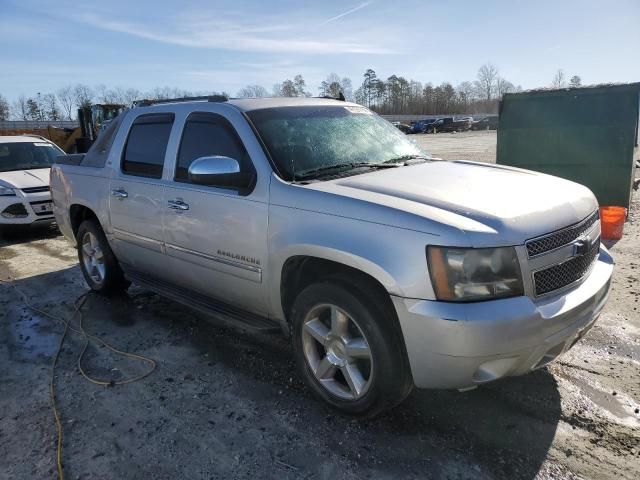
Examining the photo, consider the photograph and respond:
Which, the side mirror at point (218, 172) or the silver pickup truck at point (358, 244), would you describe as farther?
the side mirror at point (218, 172)

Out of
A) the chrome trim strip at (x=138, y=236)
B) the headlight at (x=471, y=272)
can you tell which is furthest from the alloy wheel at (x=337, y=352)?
the chrome trim strip at (x=138, y=236)

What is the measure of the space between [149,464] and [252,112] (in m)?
2.41

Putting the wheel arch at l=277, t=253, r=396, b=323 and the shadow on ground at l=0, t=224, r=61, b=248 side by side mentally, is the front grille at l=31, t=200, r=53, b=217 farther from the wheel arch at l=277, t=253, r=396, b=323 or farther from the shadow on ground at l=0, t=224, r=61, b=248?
the wheel arch at l=277, t=253, r=396, b=323

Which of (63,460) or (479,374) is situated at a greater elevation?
(479,374)

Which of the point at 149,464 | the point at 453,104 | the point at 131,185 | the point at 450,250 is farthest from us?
the point at 453,104

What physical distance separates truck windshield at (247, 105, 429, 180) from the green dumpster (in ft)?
17.0

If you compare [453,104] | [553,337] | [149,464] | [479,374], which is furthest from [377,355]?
[453,104]

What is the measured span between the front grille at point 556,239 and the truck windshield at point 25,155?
9.76 m

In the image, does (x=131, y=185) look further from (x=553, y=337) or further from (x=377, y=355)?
(x=553, y=337)

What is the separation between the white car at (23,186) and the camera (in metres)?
8.42

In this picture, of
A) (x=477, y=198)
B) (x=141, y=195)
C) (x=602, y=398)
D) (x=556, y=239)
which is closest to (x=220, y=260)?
(x=141, y=195)

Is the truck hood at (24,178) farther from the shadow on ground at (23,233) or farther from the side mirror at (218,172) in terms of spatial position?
the side mirror at (218,172)

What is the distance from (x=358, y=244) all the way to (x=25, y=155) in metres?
9.43

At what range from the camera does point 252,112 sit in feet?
12.3
